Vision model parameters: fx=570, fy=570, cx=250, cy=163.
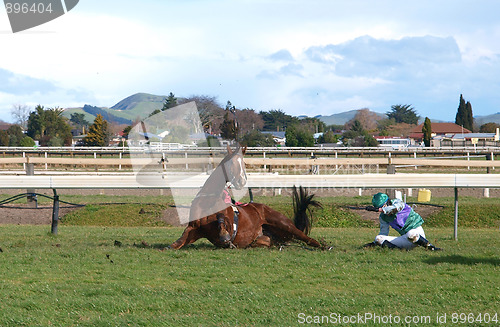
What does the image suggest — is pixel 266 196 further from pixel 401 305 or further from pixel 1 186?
pixel 401 305

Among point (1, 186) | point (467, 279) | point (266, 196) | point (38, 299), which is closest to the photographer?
point (38, 299)

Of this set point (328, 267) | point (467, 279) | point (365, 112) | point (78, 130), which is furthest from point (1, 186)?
point (365, 112)

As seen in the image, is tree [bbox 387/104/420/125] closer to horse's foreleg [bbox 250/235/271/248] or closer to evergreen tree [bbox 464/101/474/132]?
evergreen tree [bbox 464/101/474/132]

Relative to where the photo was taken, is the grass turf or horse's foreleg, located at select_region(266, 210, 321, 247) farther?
horse's foreleg, located at select_region(266, 210, 321, 247)

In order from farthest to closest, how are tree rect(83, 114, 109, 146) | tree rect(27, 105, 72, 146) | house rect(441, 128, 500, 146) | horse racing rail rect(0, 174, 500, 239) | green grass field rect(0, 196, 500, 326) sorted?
tree rect(27, 105, 72, 146), house rect(441, 128, 500, 146), tree rect(83, 114, 109, 146), horse racing rail rect(0, 174, 500, 239), green grass field rect(0, 196, 500, 326)

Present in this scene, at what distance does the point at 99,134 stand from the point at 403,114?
143 meters

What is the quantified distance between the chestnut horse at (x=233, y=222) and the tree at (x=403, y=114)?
165004mm

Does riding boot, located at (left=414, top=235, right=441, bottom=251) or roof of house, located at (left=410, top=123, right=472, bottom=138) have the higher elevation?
roof of house, located at (left=410, top=123, right=472, bottom=138)

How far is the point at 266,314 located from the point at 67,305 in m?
1.66

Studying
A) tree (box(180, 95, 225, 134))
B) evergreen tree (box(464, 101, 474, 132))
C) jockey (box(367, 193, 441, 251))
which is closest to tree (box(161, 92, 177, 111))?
tree (box(180, 95, 225, 134))

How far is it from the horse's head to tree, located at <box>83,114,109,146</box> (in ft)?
104

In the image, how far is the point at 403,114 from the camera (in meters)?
171

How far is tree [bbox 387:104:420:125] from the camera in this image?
549ft

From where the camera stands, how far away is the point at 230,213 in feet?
24.4
